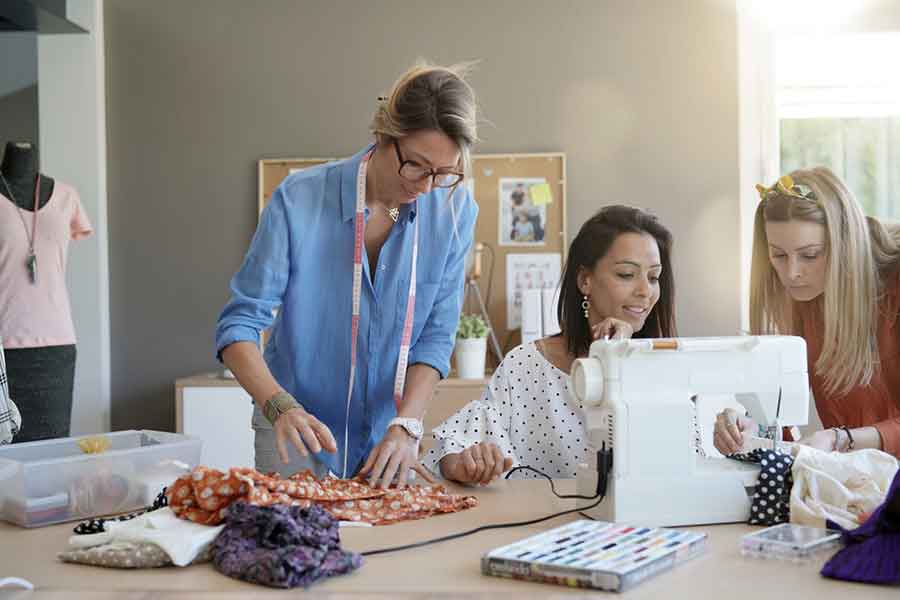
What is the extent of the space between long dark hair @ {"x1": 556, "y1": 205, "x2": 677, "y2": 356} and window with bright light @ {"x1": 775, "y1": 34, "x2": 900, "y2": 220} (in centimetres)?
230

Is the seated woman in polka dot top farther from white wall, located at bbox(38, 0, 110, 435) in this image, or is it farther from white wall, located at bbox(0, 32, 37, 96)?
white wall, located at bbox(0, 32, 37, 96)

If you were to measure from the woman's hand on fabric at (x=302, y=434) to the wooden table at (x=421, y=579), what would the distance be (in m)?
0.20

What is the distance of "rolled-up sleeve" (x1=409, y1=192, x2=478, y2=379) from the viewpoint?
2.16 meters

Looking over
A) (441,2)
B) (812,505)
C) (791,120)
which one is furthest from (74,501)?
(791,120)

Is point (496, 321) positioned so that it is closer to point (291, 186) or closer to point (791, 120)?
point (791, 120)

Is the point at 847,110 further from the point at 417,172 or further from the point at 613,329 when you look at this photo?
the point at 417,172

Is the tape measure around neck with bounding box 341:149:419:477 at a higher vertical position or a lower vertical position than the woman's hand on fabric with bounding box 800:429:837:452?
higher

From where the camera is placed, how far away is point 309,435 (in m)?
1.71

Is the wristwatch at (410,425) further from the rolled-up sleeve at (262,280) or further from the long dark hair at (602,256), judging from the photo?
the long dark hair at (602,256)

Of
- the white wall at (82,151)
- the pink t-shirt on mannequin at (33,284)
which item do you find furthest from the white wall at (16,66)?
the pink t-shirt on mannequin at (33,284)

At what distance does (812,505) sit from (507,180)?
9.89ft

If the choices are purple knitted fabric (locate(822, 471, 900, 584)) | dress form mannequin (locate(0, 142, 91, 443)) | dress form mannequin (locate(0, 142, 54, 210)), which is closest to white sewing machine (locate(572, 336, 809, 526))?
purple knitted fabric (locate(822, 471, 900, 584))

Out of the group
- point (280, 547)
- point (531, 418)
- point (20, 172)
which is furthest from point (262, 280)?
point (20, 172)

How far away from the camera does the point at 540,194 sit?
14.4 feet
